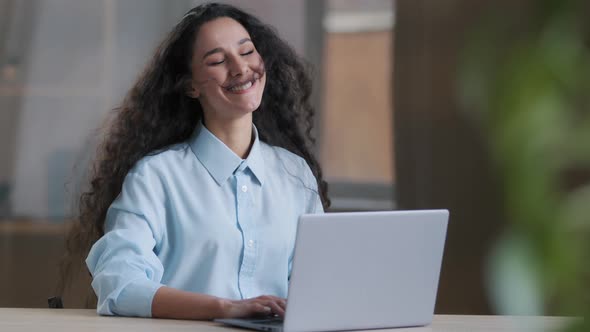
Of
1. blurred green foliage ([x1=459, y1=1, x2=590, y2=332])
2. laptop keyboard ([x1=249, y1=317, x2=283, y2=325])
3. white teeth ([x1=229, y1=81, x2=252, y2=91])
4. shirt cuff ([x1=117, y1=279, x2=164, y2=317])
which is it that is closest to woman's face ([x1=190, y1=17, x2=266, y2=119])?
white teeth ([x1=229, y1=81, x2=252, y2=91])

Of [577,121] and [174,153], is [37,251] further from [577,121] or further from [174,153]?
[577,121]

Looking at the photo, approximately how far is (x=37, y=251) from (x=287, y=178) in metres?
1.96

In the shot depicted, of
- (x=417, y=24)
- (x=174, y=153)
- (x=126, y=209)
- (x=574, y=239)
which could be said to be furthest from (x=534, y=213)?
(x=417, y=24)

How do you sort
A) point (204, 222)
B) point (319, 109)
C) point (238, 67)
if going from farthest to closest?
point (319, 109) → point (238, 67) → point (204, 222)

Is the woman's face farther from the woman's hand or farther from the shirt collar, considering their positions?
the woman's hand

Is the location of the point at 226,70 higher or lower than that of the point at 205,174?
higher

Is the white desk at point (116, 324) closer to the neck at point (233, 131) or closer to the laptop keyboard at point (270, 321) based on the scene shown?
the laptop keyboard at point (270, 321)

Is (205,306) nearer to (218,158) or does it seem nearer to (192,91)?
(218,158)

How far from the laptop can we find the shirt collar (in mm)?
595

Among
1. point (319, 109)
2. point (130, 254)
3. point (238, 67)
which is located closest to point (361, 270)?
point (130, 254)

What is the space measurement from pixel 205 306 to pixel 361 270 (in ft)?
1.19

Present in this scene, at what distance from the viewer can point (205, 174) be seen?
6.99ft

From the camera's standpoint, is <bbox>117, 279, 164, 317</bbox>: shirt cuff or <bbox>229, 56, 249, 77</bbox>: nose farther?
→ <bbox>229, 56, 249, 77</bbox>: nose

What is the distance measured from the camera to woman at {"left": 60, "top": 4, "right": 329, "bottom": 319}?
2.02m
